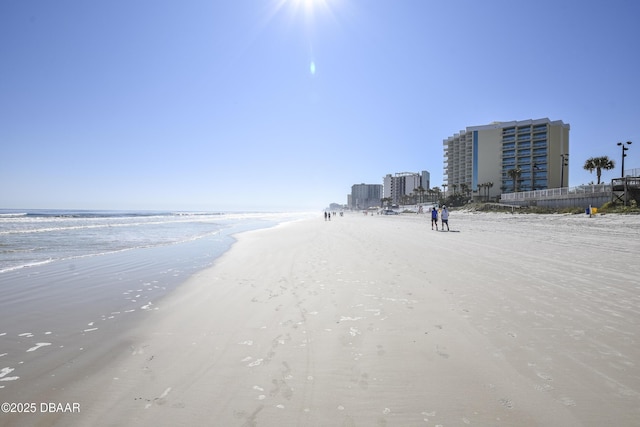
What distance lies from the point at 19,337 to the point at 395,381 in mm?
5162

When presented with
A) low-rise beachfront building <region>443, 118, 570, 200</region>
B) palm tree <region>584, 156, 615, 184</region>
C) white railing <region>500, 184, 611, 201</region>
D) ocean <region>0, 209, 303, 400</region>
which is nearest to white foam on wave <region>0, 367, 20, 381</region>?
ocean <region>0, 209, 303, 400</region>

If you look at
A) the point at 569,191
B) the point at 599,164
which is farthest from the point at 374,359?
the point at 599,164

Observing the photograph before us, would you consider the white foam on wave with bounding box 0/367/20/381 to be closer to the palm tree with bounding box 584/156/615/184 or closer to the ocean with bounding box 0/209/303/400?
the ocean with bounding box 0/209/303/400

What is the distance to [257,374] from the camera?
10.5 feet

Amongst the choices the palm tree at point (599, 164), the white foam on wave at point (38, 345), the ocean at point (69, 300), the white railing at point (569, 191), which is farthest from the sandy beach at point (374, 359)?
the palm tree at point (599, 164)

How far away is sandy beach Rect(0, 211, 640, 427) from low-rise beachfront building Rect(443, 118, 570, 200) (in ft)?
321

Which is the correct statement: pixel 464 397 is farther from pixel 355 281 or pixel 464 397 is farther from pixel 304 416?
pixel 355 281

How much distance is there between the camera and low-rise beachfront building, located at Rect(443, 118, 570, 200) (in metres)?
94.3

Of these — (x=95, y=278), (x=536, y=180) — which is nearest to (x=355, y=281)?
(x=95, y=278)

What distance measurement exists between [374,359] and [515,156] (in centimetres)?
11529

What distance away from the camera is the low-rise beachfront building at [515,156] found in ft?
309

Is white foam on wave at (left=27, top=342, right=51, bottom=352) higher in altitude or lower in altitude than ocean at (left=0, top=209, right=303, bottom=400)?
higher

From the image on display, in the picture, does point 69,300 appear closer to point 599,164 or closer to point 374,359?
point 374,359

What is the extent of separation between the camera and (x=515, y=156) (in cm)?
9812
